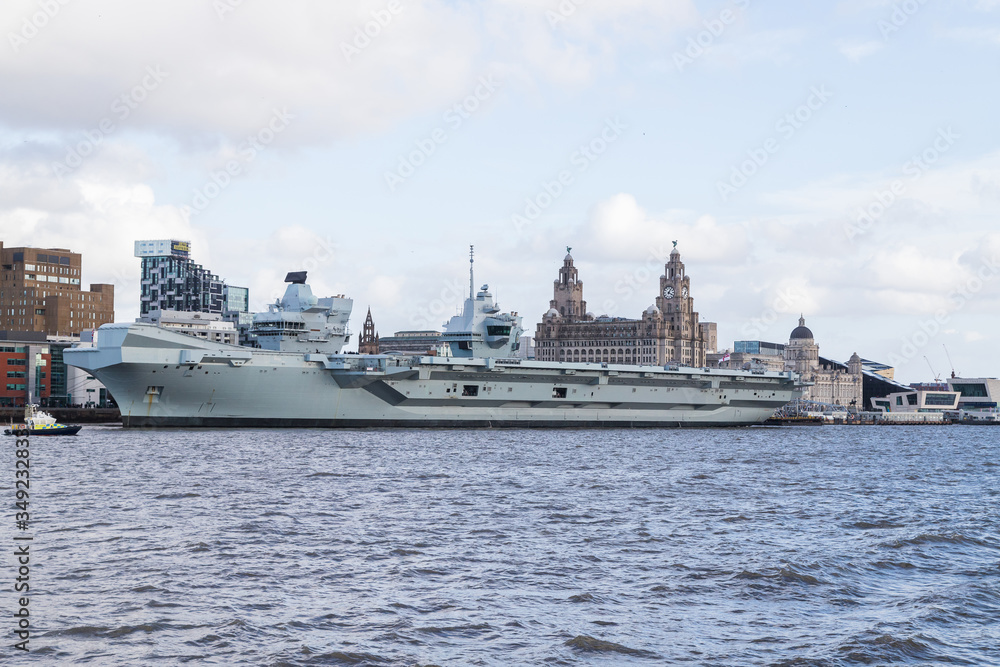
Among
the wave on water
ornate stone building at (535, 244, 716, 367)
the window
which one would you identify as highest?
ornate stone building at (535, 244, 716, 367)

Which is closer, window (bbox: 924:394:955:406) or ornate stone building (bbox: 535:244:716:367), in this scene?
window (bbox: 924:394:955:406)

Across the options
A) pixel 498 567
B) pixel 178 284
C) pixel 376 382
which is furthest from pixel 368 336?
pixel 498 567

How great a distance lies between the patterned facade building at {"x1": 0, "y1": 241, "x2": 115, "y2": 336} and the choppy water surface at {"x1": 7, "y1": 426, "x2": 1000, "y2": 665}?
11576 centimetres

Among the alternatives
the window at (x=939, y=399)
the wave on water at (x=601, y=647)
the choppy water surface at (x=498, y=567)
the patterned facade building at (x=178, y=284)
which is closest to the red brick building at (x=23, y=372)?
the patterned facade building at (x=178, y=284)

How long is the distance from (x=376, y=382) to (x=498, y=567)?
1718 inches

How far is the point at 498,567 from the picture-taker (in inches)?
706

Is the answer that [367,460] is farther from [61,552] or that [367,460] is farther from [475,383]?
[475,383]

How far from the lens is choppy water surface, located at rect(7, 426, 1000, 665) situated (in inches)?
521

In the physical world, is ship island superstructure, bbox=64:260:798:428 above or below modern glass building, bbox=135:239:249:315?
below

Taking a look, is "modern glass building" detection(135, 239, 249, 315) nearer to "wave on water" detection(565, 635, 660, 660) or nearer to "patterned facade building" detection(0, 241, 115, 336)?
"patterned facade building" detection(0, 241, 115, 336)

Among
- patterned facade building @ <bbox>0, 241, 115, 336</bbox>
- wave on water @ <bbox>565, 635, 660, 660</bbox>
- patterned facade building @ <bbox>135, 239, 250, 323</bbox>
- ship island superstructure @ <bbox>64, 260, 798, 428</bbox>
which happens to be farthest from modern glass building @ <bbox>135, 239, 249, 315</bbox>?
wave on water @ <bbox>565, 635, 660, 660</bbox>

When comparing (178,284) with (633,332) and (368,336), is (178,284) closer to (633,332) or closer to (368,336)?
(368,336)

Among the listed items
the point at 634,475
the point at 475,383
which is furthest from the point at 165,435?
the point at 634,475

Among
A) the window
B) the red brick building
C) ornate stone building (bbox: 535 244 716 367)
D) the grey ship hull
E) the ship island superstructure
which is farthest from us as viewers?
ornate stone building (bbox: 535 244 716 367)
